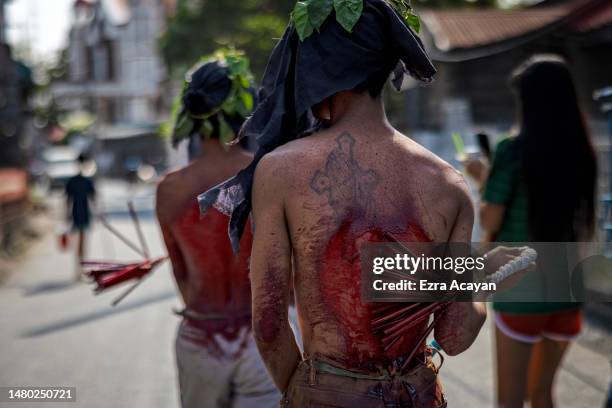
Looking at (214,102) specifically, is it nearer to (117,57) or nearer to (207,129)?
(207,129)

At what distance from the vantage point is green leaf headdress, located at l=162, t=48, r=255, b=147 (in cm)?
322

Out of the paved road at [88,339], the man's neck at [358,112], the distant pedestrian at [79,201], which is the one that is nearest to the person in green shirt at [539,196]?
the man's neck at [358,112]

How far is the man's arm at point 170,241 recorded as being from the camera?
9.91ft

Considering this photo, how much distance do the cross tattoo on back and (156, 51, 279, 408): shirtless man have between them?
1001 mm

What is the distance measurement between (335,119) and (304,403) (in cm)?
77

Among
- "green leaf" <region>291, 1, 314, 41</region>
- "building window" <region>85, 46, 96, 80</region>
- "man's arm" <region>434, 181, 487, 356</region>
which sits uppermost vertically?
"green leaf" <region>291, 1, 314, 41</region>

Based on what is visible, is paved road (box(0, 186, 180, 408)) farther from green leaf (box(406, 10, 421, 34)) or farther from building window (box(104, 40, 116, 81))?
building window (box(104, 40, 116, 81))

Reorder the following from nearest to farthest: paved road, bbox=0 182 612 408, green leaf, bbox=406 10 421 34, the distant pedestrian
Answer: green leaf, bbox=406 10 421 34 → paved road, bbox=0 182 612 408 → the distant pedestrian

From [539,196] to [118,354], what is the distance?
170 inches

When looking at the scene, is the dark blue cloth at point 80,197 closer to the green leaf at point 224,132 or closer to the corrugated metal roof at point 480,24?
the corrugated metal roof at point 480,24

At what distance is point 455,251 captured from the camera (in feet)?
6.70

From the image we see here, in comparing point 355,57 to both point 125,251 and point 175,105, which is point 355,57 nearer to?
point 175,105

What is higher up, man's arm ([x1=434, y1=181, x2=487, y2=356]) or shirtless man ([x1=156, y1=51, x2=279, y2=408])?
man's arm ([x1=434, y1=181, x2=487, y2=356])

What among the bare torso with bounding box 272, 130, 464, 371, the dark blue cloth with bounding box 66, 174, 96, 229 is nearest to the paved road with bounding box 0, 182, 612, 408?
the dark blue cloth with bounding box 66, 174, 96, 229
